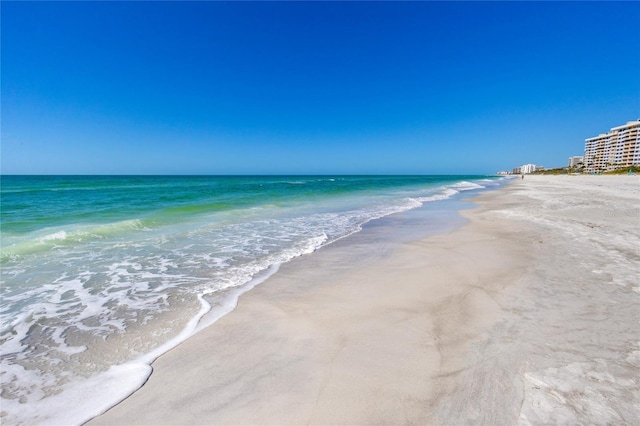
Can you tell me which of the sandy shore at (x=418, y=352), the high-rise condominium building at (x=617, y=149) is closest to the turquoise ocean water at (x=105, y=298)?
the sandy shore at (x=418, y=352)

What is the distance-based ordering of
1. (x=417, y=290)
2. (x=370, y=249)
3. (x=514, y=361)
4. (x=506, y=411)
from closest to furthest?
1. (x=506, y=411)
2. (x=514, y=361)
3. (x=417, y=290)
4. (x=370, y=249)

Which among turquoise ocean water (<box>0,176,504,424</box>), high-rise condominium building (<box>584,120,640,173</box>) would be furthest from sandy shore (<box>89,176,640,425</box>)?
high-rise condominium building (<box>584,120,640,173</box>)

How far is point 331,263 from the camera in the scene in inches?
261

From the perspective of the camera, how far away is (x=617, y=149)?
102 m

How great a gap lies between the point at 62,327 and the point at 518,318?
634cm

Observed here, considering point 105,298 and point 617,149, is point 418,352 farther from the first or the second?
point 617,149

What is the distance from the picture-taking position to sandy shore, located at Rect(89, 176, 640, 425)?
2.35 m

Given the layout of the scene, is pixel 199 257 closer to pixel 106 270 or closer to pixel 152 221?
pixel 106 270

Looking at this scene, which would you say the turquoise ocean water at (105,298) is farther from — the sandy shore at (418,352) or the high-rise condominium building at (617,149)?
the high-rise condominium building at (617,149)

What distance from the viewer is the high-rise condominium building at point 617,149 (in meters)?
90.2

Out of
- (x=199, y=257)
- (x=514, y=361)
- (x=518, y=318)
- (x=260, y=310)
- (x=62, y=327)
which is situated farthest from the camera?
(x=199, y=257)

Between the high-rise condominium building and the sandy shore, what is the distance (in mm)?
116963

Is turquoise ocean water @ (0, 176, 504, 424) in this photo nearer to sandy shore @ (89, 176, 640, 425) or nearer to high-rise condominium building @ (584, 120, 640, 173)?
sandy shore @ (89, 176, 640, 425)

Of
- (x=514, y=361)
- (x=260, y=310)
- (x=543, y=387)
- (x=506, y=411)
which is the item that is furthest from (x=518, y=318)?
(x=260, y=310)
